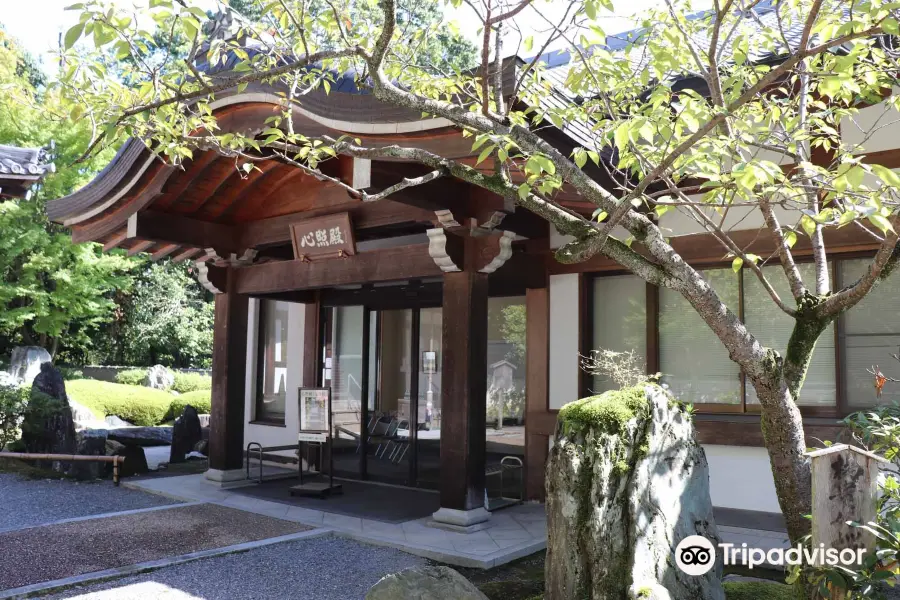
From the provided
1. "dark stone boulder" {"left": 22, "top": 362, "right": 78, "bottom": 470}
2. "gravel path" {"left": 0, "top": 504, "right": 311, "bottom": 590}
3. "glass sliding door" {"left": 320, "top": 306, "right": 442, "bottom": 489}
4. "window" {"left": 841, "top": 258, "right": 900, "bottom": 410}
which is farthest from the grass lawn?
"window" {"left": 841, "top": 258, "right": 900, "bottom": 410}

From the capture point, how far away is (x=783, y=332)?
254 inches

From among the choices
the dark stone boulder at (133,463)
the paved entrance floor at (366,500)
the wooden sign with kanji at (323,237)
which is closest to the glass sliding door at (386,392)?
the paved entrance floor at (366,500)

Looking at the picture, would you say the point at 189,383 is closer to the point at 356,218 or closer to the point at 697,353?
the point at 356,218

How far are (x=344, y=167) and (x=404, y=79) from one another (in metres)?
2.00

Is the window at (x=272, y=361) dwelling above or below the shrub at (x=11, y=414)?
above

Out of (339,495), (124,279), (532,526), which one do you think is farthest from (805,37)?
(124,279)

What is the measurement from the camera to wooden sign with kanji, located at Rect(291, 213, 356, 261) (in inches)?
289

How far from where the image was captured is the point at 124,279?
21.7 m

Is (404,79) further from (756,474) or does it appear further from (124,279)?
(124,279)

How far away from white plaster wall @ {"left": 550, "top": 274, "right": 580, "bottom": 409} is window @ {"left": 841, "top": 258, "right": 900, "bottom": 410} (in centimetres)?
258

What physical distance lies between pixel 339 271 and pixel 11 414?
6.91m

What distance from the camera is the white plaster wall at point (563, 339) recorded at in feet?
25.3

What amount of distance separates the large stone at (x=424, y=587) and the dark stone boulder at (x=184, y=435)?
8.57m

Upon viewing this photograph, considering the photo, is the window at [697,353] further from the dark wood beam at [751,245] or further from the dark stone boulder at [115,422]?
the dark stone boulder at [115,422]
